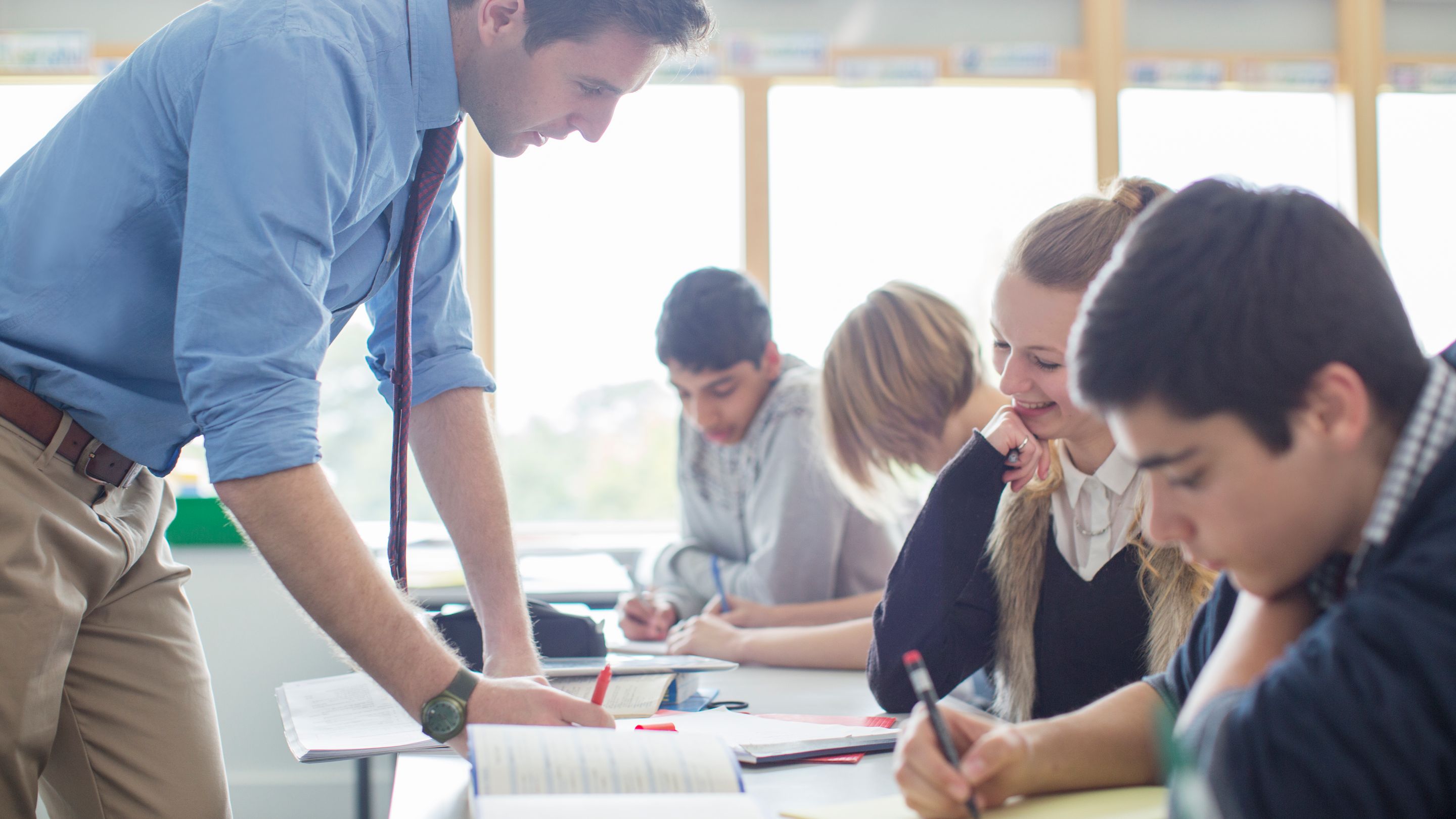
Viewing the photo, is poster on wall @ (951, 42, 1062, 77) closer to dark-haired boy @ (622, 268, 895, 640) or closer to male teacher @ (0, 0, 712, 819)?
dark-haired boy @ (622, 268, 895, 640)

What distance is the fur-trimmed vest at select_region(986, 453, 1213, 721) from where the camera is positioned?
3.80 feet

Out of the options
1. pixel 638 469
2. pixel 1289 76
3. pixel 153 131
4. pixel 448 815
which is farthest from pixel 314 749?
pixel 1289 76

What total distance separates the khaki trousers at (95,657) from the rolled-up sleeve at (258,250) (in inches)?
10.1

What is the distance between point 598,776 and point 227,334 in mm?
496

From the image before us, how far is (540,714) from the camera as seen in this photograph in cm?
89

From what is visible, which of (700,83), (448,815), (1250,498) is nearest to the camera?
(1250,498)

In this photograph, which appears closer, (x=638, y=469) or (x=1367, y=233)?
(x=1367, y=233)

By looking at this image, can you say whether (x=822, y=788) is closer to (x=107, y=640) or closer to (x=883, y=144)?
(x=107, y=640)

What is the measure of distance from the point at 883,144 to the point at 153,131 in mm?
2868

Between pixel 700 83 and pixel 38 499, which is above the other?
pixel 700 83

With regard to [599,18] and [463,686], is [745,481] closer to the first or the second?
[599,18]

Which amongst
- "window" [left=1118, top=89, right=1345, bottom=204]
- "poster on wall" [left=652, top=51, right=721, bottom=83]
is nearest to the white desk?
"poster on wall" [left=652, top=51, right=721, bottom=83]

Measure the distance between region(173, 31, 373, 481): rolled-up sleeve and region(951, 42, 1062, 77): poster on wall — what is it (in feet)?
9.67

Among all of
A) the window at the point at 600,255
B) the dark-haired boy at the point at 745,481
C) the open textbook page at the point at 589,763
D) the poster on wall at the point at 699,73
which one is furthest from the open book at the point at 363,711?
the poster on wall at the point at 699,73
